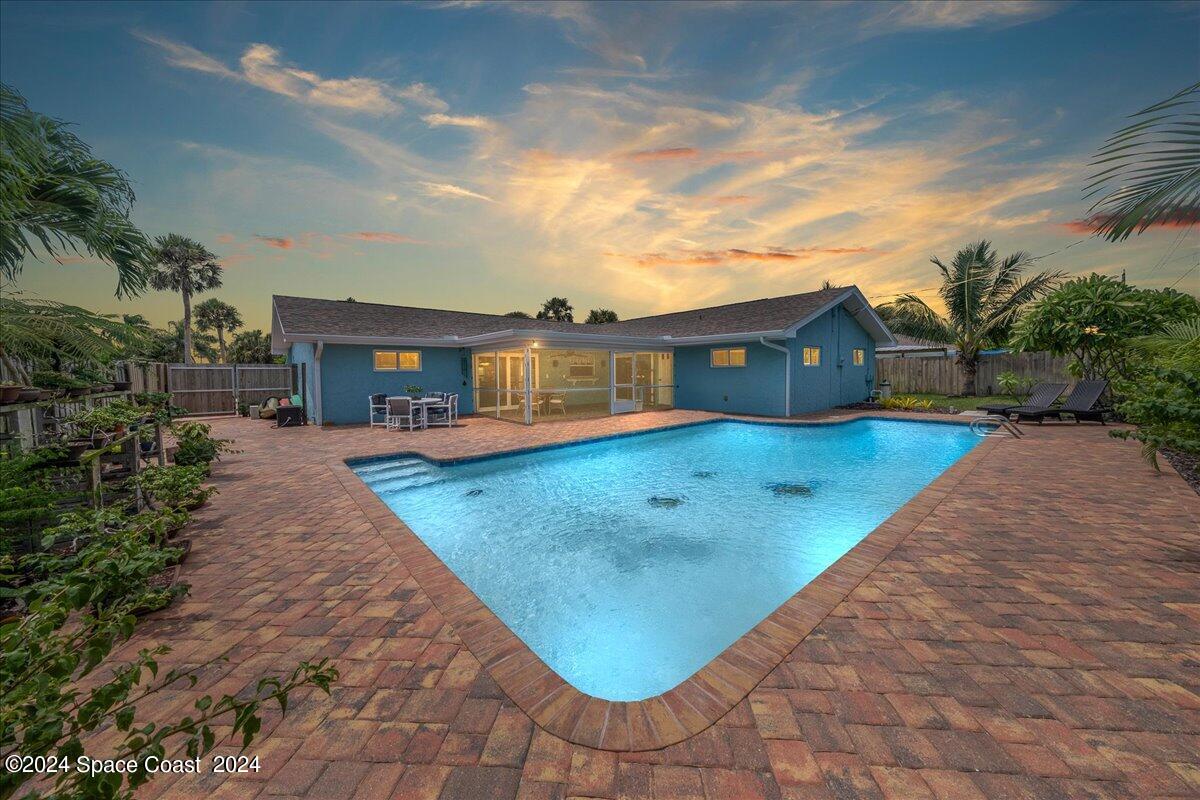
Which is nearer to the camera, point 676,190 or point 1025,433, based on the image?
point 1025,433

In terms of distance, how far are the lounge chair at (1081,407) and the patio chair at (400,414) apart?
16.1 metres

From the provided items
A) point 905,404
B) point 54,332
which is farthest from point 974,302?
point 54,332

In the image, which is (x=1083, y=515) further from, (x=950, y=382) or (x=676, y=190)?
(x=950, y=382)

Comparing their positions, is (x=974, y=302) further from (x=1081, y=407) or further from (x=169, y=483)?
(x=169, y=483)

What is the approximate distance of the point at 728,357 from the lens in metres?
15.7

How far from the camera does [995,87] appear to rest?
9.04 meters

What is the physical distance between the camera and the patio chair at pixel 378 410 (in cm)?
1325

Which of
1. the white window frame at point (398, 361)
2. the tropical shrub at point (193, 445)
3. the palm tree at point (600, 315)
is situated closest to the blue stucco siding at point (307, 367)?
the white window frame at point (398, 361)

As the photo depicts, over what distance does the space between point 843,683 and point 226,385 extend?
23604mm

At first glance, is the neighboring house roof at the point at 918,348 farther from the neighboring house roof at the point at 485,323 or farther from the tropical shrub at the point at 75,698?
the tropical shrub at the point at 75,698

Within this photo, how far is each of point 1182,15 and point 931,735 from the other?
8.08m

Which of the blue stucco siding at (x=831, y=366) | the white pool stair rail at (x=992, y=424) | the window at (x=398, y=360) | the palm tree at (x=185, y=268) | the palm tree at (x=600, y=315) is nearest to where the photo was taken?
the white pool stair rail at (x=992, y=424)

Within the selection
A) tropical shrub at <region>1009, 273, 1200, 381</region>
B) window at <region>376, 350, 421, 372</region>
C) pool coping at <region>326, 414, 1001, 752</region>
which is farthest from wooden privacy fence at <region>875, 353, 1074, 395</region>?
pool coping at <region>326, 414, 1001, 752</region>

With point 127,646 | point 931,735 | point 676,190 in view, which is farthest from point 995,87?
point 127,646
